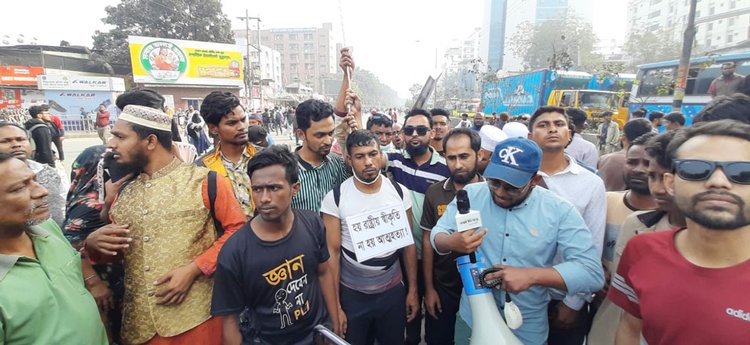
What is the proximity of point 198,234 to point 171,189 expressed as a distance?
285 millimetres

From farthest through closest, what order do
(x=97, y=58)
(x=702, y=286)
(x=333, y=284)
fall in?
(x=97, y=58) < (x=333, y=284) < (x=702, y=286)

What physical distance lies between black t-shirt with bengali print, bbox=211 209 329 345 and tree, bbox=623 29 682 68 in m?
43.6

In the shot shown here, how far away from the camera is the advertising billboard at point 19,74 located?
2577 centimetres

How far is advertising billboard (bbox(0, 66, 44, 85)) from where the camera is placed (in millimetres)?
25766

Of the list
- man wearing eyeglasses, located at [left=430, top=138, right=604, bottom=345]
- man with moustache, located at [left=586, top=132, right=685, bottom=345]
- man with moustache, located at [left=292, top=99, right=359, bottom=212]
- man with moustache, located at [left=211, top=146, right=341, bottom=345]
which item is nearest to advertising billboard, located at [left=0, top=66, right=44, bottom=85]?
man with moustache, located at [left=292, top=99, right=359, bottom=212]

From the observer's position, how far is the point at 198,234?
79.2 inches

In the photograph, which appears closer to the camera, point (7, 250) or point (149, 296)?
point (7, 250)

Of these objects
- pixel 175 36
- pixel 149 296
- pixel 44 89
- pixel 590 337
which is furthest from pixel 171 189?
pixel 175 36

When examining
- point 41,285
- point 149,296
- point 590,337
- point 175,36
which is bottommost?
point 590,337

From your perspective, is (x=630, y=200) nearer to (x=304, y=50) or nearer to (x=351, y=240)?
(x=351, y=240)

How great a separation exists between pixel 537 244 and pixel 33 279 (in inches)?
91.0

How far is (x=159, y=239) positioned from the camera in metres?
1.91

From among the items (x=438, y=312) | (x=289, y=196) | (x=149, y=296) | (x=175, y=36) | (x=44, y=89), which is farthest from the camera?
(x=175, y=36)

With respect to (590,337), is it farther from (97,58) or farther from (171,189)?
(97,58)
